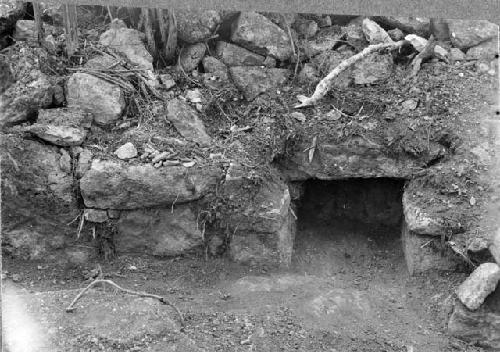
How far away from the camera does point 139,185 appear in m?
3.94

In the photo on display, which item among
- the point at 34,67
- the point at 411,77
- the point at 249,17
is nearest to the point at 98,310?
the point at 34,67

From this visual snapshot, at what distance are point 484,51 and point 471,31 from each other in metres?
0.16

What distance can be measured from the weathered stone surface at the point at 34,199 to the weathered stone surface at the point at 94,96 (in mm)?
333

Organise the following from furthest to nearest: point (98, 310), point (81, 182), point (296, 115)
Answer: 1. point (296, 115)
2. point (81, 182)
3. point (98, 310)

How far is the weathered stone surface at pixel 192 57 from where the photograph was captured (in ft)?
14.5

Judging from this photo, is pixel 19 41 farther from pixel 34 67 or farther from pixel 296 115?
pixel 296 115

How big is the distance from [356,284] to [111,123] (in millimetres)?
1808

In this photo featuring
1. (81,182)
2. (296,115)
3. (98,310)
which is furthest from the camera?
(296,115)

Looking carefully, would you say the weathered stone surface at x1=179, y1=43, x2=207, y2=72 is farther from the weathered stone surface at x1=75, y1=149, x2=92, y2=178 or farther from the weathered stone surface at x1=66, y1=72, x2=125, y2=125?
the weathered stone surface at x1=75, y1=149, x2=92, y2=178

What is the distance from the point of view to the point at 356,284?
4.12 m

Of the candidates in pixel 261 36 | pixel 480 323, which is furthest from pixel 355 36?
pixel 480 323

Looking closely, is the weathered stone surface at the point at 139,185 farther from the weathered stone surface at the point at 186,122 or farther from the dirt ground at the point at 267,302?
the dirt ground at the point at 267,302

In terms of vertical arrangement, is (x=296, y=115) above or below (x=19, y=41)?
below

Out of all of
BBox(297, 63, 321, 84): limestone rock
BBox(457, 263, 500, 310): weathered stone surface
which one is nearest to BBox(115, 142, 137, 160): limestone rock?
BBox(297, 63, 321, 84): limestone rock
